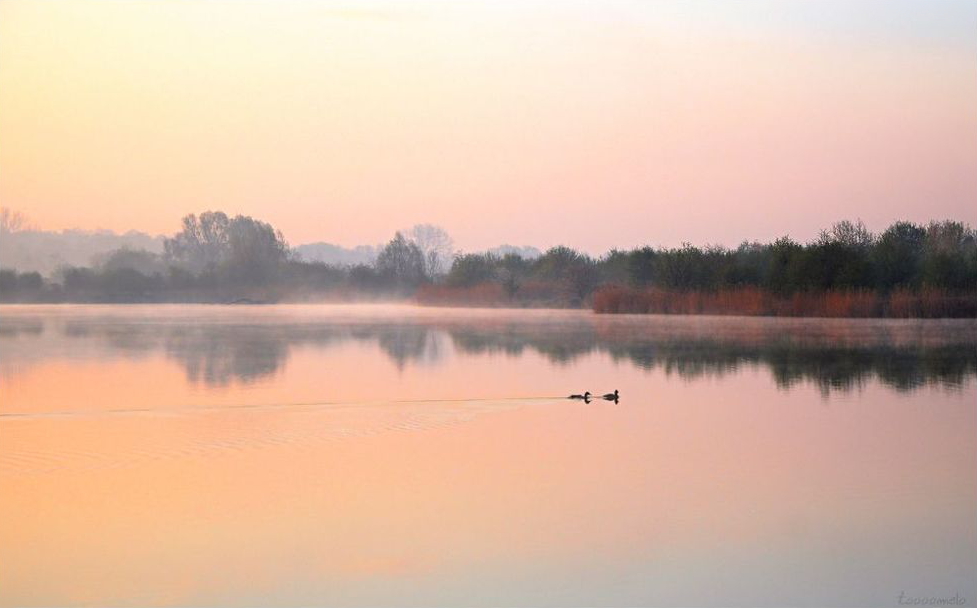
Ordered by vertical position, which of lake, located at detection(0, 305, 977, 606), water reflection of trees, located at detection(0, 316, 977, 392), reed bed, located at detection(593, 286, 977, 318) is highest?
reed bed, located at detection(593, 286, 977, 318)

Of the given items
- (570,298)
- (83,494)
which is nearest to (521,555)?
(83,494)

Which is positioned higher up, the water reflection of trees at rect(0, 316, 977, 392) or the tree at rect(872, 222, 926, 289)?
the tree at rect(872, 222, 926, 289)

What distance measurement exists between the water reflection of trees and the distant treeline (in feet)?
7.61

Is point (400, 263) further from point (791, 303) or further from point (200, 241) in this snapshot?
point (791, 303)

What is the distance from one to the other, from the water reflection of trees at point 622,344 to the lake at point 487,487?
0.95 feet

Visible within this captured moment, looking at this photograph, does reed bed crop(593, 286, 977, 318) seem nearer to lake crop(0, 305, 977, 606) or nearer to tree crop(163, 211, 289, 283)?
lake crop(0, 305, 977, 606)

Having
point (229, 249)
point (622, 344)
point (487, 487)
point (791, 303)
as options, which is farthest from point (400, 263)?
point (487, 487)

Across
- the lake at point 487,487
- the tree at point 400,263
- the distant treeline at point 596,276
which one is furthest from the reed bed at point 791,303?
the tree at point 400,263

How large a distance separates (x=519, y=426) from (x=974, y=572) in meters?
5.02

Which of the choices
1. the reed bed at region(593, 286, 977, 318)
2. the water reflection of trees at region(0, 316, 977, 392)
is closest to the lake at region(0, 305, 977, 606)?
the water reflection of trees at region(0, 316, 977, 392)

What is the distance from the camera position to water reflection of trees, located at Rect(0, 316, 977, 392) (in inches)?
579

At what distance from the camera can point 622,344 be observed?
67.3 feet

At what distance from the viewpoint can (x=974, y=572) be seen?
5180mm

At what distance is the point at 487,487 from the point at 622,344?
13701mm
